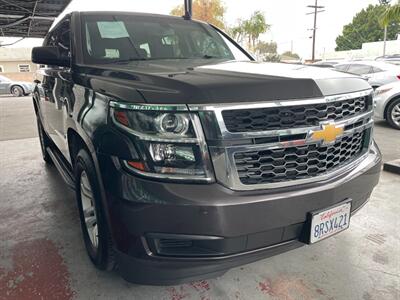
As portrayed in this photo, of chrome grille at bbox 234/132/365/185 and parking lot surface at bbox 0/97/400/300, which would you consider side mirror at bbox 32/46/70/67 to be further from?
chrome grille at bbox 234/132/365/185

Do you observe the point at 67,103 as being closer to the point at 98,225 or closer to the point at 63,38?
the point at 63,38

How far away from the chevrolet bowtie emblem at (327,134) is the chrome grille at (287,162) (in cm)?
4

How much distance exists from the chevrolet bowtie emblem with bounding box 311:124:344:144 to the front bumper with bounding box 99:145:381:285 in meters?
0.25

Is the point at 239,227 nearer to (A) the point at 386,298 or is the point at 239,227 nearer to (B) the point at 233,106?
(B) the point at 233,106

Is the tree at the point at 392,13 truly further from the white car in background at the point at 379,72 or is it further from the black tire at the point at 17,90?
the black tire at the point at 17,90

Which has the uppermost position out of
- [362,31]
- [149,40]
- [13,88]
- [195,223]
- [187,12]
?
[362,31]

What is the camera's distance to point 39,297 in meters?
1.98

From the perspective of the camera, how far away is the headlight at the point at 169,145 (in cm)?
148

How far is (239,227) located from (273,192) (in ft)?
0.79

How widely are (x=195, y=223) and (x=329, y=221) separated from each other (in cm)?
77

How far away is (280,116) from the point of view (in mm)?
1602

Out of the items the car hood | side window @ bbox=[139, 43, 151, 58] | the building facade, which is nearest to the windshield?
side window @ bbox=[139, 43, 151, 58]

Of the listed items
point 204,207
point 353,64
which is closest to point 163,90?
point 204,207

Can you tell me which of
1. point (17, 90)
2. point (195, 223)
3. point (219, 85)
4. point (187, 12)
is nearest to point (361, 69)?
point (187, 12)
